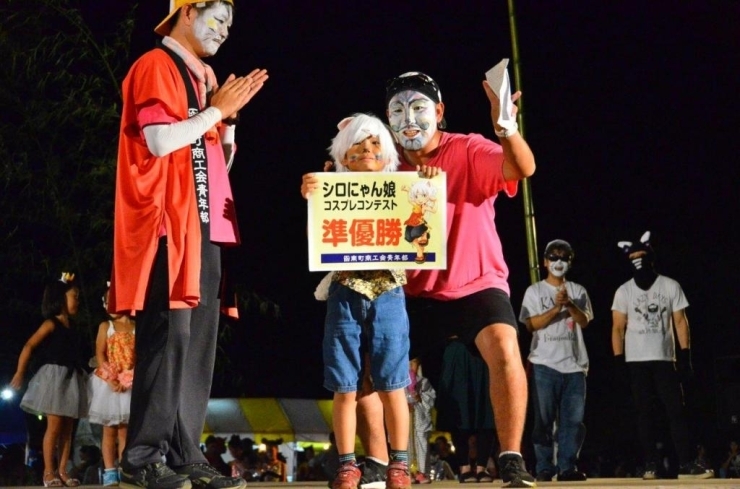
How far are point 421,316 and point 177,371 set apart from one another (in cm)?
161

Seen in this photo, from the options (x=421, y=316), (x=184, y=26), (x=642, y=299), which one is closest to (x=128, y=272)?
(x=184, y=26)

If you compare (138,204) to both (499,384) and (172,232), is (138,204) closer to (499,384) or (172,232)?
(172,232)

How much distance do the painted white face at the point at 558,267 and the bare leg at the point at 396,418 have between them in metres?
4.72

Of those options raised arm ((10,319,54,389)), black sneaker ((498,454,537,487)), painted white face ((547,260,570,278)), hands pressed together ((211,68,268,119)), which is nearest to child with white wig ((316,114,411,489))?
black sneaker ((498,454,537,487))

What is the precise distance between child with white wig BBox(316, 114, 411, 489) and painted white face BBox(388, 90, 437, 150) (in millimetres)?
853

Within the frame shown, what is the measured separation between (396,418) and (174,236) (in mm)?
1470

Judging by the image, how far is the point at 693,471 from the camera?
10.1 metres

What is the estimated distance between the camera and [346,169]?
6035mm

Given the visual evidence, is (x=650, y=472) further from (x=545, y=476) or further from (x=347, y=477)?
(x=347, y=477)

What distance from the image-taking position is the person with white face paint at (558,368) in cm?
988

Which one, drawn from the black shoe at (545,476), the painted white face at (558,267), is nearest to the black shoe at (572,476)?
the black shoe at (545,476)

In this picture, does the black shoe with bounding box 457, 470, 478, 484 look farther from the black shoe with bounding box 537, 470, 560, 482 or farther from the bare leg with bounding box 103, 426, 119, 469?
the bare leg with bounding box 103, 426, 119, 469

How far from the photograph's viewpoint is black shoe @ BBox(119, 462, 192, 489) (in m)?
4.89

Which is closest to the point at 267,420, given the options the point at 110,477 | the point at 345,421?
the point at 110,477
